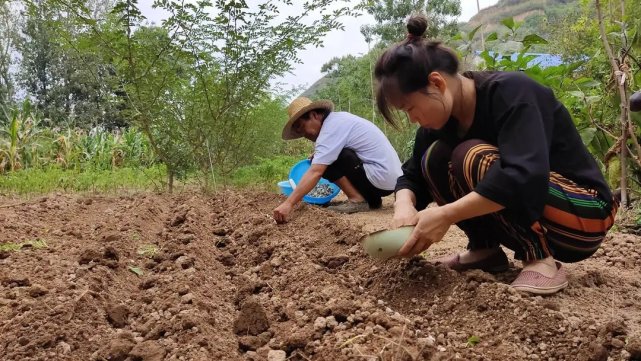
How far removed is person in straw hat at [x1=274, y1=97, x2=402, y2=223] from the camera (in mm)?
4543

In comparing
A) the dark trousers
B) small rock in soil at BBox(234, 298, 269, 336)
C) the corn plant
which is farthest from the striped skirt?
the corn plant

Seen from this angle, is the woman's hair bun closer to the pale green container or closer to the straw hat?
the pale green container

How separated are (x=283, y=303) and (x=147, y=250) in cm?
114

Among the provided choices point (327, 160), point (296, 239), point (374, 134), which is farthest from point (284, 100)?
point (296, 239)

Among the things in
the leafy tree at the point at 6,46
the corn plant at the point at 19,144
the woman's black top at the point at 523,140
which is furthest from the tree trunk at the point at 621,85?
the leafy tree at the point at 6,46

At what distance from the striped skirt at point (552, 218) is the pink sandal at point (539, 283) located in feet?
0.26

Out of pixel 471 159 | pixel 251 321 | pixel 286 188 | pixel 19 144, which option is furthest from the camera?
pixel 19 144

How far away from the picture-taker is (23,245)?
9.44 ft

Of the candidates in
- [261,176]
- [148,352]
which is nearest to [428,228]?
[148,352]

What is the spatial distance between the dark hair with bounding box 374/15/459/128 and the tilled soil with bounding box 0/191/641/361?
0.68 metres

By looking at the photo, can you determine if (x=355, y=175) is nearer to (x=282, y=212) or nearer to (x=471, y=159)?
(x=282, y=212)

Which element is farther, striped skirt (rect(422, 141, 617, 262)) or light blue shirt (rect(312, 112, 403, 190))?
light blue shirt (rect(312, 112, 403, 190))

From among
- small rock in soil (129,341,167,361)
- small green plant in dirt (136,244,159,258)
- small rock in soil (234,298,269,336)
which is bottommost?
small rock in soil (234,298,269,336)

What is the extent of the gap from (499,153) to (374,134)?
9.55ft
